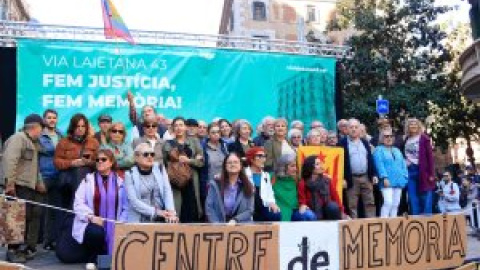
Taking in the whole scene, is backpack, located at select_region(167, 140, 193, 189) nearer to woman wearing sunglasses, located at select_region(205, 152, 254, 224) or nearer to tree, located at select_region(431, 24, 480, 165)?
woman wearing sunglasses, located at select_region(205, 152, 254, 224)

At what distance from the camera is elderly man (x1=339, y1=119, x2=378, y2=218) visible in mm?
7621

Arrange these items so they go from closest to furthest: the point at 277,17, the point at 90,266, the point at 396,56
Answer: the point at 90,266
the point at 396,56
the point at 277,17

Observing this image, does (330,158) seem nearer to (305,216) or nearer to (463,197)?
(305,216)

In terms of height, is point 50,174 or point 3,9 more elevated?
point 3,9

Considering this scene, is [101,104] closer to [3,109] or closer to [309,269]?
[3,109]

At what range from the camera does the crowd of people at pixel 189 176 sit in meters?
5.93

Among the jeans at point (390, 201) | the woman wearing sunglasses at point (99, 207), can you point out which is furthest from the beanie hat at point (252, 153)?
the jeans at point (390, 201)

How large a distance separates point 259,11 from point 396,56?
20260 millimetres

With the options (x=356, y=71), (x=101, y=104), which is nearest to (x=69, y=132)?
(x=101, y=104)

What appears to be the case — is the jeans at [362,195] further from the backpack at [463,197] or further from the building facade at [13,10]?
the building facade at [13,10]

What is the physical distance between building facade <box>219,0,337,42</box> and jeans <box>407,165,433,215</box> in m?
30.4

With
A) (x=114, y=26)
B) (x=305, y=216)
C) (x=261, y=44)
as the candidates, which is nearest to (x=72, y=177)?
(x=305, y=216)

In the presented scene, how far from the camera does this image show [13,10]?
45375 mm

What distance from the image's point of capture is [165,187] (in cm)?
592
